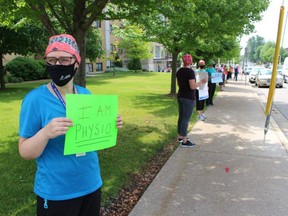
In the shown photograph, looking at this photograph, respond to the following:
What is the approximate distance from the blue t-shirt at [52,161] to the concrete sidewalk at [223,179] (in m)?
1.81

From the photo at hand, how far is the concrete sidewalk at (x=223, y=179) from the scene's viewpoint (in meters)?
4.00

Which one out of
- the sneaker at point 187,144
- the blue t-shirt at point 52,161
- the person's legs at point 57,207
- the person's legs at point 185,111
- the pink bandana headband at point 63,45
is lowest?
the sneaker at point 187,144

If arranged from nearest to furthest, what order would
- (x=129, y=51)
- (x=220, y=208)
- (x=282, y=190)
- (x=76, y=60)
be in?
(x=76, y=60) < (x=220, y=208) < (x=282, y=190) < (x=129, y=51)

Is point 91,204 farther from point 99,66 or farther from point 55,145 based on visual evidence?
point 99,66

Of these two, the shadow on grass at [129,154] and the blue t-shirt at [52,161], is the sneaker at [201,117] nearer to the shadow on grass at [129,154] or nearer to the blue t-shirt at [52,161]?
the shadow on grass at [129,154]

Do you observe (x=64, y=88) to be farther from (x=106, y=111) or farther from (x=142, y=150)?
(x=142, y=150)

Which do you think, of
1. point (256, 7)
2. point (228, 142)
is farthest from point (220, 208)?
point (256, 7)

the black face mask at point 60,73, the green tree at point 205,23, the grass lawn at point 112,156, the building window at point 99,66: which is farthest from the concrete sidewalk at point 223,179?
the building window at point 99,66

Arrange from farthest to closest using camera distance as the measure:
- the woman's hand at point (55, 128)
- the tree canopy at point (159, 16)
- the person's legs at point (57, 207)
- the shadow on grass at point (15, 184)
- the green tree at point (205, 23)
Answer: the green tree at point (205, 23), the tree canopy at point (159, 16), the shadow on grass at point (15, 184), the person's legs at point (57, 207), the woman's hand at point (55, 128)

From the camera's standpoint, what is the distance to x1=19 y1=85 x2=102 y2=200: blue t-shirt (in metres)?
2.01

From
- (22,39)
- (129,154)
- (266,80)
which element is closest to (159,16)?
(129,154)

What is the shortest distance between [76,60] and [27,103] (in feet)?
1.46

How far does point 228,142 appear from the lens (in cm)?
723

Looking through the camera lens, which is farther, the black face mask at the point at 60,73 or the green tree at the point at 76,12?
the green tree at the point at 76,12
